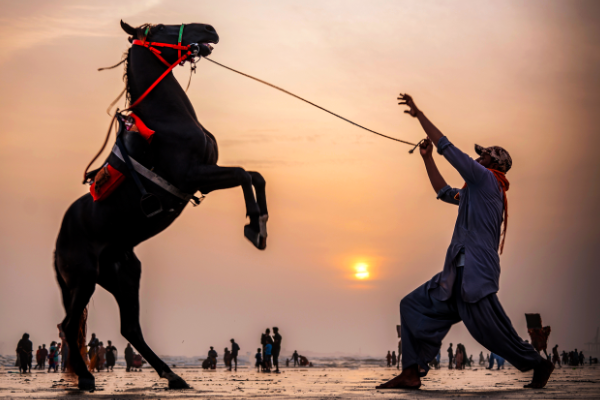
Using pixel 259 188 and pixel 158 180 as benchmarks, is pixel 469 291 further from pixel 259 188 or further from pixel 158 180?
pixel 158 180

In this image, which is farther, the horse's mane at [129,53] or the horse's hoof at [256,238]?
the horse's mane at [129,53]

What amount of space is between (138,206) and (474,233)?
9.92ft

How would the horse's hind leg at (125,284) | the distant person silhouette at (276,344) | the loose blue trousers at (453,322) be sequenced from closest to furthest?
1. the loose blue trousers at (453,322)
2. the horse's hind leg at (125,284)
3. the distant person silhouette at (276,344)

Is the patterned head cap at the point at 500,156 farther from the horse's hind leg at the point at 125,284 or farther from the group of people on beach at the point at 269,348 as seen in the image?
the group of people on beach at the point at 269,348

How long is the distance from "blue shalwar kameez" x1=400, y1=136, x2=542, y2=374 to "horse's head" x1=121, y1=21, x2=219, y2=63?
2557mm

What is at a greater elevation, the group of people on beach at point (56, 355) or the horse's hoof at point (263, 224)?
the horse's hoof at point (263, 224)

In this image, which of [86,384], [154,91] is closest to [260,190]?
[154,91]

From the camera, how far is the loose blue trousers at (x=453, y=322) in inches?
222

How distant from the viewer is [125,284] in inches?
273

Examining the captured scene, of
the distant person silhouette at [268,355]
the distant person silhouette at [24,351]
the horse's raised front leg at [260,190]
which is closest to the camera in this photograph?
the horse's raised front leg at [260,190]

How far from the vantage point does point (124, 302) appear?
22.6 feet

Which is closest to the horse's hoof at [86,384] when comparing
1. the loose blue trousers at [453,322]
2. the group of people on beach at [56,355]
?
the loose blue trousers at [453,322]

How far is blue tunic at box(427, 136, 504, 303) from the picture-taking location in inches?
224

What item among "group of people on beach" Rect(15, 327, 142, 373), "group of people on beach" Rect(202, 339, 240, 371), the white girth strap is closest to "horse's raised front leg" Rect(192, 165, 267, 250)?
the white girth strap
